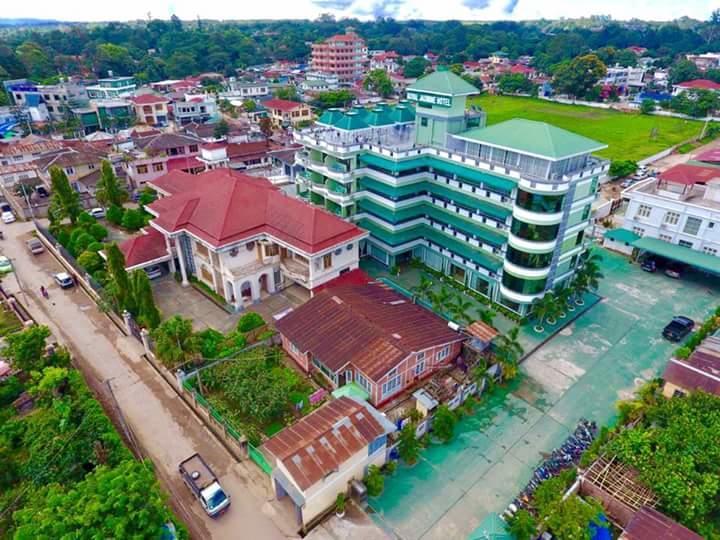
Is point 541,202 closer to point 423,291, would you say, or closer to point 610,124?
point 423,291

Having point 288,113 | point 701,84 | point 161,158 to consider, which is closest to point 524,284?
point 161,158

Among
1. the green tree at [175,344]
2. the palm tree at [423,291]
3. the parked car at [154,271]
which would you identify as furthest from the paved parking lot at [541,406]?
the parked car at [154,271]

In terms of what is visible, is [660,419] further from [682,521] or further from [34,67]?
[34,67]

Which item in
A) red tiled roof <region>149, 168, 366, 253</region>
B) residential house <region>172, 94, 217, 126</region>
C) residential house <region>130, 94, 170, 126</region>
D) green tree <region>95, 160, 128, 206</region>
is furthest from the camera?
residential house <region>172, 94, 217, 126</region>

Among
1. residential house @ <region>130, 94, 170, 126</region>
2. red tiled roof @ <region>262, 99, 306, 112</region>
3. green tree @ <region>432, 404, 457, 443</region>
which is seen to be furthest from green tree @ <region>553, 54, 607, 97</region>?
green tree @ <region>432, 404, 457, 443</region>

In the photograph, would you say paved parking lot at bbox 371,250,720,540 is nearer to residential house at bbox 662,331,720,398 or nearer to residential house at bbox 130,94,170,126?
residential house at bbox 662,331,720,398

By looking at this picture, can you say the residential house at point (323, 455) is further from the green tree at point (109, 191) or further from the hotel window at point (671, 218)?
the green tree at point (109, 191)
